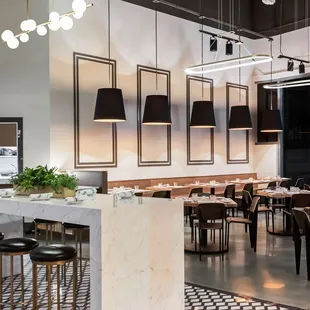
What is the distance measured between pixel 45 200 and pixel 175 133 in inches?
297

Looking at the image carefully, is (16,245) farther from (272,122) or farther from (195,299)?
(272,122)

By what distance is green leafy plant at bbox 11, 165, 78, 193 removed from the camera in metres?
4.25

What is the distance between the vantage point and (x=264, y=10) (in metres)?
12.6

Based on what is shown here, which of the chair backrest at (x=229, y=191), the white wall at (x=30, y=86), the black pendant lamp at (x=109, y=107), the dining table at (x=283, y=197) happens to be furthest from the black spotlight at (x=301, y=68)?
the white wall at (x=30, y=86)

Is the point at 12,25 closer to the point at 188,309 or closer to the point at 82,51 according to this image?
the point at 82,51

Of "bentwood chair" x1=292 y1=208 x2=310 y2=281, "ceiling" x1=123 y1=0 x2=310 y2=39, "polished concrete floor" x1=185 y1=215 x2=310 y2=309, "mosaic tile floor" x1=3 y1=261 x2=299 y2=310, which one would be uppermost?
"ceiling" x1=123 y1=0 x2=310 y2=39

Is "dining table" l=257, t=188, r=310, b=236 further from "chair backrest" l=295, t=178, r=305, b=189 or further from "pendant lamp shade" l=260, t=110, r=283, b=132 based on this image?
"chair backrest" l=295, t=178, r=305, b=189

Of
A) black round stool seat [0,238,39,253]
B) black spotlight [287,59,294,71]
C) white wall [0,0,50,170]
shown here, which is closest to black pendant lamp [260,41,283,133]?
black spotlight [287,59,294,71]

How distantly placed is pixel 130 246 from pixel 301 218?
2.81 m

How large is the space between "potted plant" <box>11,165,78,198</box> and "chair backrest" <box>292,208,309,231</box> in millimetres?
2795

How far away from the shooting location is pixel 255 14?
12.9 m

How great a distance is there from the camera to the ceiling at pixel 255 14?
36.9 feet

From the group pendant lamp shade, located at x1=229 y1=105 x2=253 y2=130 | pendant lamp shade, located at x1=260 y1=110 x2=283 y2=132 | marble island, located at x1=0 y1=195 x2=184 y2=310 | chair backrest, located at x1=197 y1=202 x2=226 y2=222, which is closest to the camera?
marble island, located at x1=0 y1=195 x2=184 y2=310

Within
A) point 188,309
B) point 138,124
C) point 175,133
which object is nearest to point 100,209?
point 188,309
